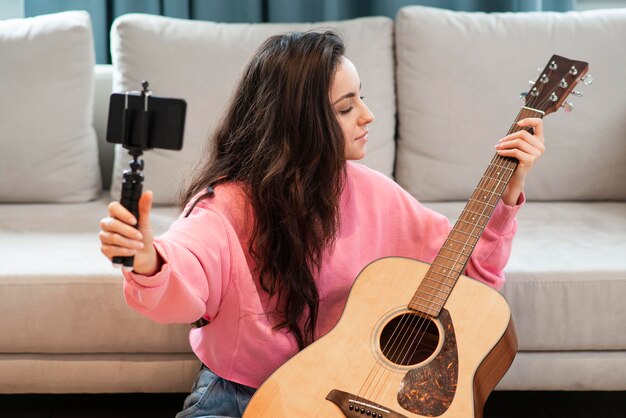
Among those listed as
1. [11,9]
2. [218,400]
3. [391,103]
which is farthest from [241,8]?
[218,400]

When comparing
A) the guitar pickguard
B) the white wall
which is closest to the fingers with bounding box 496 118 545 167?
the guitar pickguard

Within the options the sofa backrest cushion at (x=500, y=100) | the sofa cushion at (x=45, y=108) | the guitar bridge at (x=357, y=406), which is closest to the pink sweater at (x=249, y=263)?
the guitar bridge at (x=357, y=406)

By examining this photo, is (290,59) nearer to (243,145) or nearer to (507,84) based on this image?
(243,145)

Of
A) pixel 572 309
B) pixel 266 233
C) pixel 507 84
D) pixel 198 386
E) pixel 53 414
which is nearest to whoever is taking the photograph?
pixel 266 233

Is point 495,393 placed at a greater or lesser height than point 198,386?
lesser

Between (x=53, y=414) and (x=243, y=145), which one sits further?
(x=53, y=414)

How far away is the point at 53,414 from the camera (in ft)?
5.96

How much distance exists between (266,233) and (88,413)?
83cm

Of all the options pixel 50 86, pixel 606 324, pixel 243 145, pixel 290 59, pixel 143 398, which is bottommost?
pixel 143 398

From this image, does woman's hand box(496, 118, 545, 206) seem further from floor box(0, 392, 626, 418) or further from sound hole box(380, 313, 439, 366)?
floor box(0, 392, 626, 418)

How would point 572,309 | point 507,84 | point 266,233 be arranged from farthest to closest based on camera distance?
point 507,84
point 572,309
point 266,233

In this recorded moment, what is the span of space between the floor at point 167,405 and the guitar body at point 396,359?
2.16 feet

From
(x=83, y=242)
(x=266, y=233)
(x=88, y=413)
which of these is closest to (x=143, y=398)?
(x=88, y=413)

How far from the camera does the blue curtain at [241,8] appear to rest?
7.87ft
